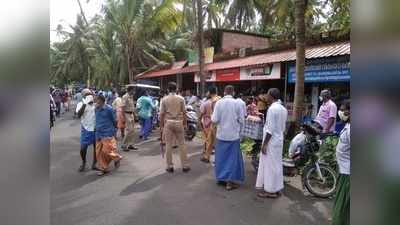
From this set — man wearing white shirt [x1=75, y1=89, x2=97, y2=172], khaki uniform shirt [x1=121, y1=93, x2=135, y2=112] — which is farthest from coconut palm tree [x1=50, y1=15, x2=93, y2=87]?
man wearing white shirt [x1=75, y1=89, x2=97, y2=172]

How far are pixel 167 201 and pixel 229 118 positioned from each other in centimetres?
171

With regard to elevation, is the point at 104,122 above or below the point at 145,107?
below

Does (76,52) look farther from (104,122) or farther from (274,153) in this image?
(274,153)

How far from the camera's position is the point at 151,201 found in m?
5.55

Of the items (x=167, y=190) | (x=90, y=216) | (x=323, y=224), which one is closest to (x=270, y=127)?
(x=323, y=224)

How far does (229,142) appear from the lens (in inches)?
252

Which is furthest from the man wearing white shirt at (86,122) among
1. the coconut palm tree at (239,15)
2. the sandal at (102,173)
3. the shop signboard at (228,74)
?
the coconut palm tree at (239,15)

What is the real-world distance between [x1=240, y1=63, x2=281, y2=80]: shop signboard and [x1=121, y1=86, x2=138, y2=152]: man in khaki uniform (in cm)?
451

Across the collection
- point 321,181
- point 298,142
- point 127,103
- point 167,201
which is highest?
point 127,103

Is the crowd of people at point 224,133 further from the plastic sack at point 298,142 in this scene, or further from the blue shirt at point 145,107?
the blue shirt at point 145,107

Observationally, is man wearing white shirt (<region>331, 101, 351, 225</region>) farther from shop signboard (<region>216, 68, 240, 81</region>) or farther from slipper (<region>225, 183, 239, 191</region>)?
shop signboard (<region>216, 68, 240, 81</region>)

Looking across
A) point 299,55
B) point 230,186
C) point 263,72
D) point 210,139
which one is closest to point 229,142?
point 230,186

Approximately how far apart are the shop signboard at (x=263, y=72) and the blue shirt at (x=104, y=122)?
20.7 ft
